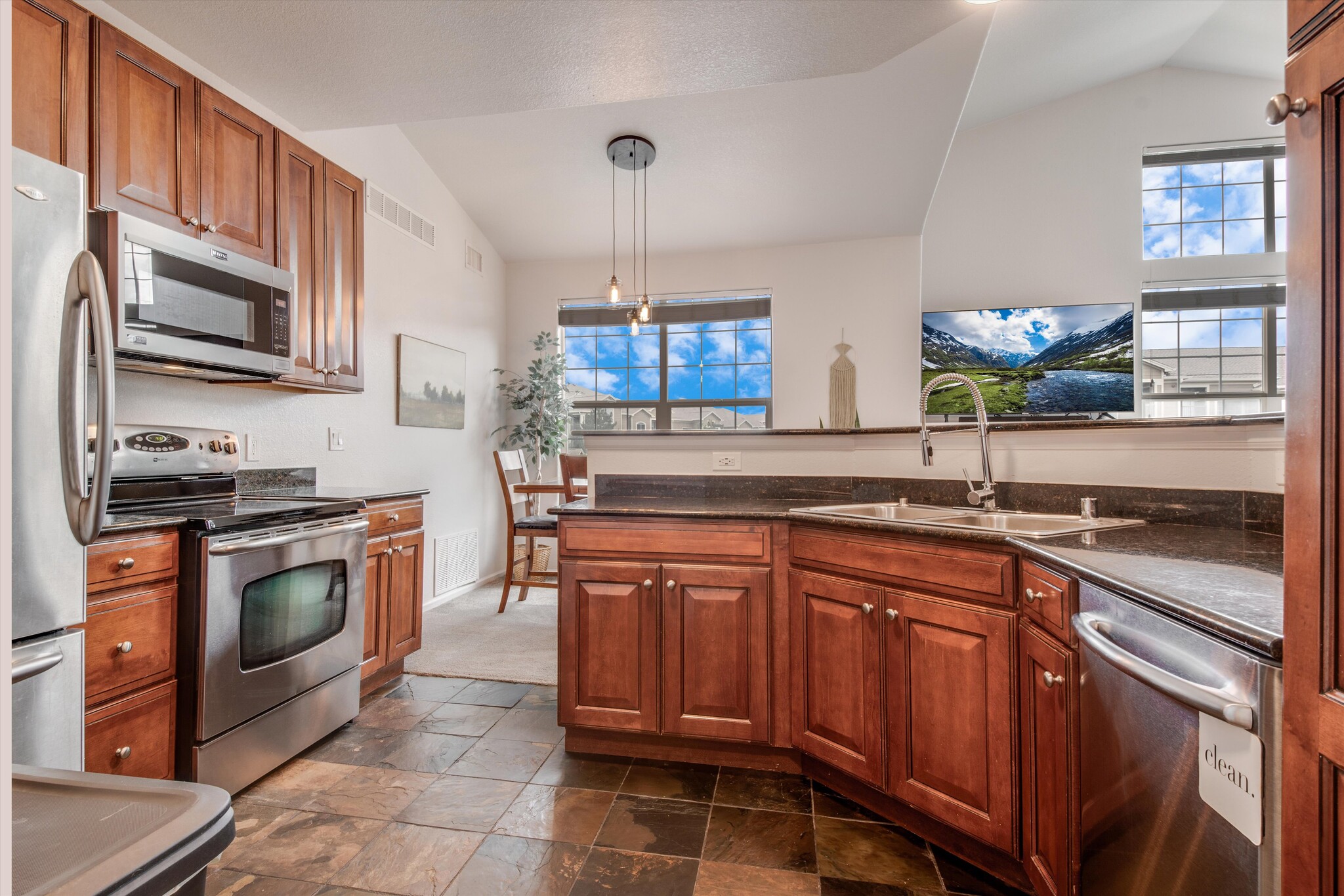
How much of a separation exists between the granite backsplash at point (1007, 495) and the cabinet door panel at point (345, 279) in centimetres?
142

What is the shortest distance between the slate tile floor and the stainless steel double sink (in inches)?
35.6

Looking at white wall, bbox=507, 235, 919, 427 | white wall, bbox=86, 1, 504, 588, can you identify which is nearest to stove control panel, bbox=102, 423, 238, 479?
white wall, bbox=86, 1, 504, 588

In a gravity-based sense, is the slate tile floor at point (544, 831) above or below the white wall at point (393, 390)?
below

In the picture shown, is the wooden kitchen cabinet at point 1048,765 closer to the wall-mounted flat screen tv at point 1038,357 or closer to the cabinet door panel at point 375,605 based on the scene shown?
the cabinet door panel at point 375,605

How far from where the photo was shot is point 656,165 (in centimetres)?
448

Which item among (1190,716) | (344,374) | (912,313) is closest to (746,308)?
(912,313)

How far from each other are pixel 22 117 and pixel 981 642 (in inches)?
114

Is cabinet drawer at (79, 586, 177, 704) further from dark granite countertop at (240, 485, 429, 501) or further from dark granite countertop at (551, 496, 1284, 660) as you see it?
dark granite countertop at (551, 496, 1284, 660)

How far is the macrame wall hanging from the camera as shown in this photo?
5.14m

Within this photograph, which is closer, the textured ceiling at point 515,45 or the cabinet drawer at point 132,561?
the cabinet drawer at point 132,561

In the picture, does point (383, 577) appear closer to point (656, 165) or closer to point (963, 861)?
point (963, 861)

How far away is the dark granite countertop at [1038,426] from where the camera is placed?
1.64 m

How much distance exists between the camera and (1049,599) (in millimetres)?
1360

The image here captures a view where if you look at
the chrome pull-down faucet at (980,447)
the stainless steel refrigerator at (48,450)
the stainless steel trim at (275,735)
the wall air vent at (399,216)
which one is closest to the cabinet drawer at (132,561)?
the stainless steel refrigerator at (48,450)
